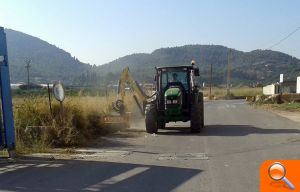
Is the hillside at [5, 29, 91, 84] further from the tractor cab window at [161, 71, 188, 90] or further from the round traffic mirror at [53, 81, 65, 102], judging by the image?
the round traffic mirror at [53, 81, 65, 102]

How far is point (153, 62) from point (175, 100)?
107 metres

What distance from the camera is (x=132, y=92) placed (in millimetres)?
27594

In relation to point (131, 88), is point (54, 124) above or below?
below

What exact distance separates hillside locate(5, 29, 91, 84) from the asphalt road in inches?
3304

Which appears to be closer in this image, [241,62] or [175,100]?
[175,100]

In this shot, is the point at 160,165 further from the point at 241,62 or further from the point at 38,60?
the point at 241,62

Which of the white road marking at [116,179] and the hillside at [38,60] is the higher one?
the hillside at [38,60]

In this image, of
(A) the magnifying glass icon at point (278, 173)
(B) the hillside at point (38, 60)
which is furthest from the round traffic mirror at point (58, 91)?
(B) the hillside at point (38, 60)

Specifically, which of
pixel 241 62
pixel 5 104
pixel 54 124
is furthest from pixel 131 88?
pixel 241 62

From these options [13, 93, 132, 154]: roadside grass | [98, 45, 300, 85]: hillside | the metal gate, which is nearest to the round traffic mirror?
[13, 93, 132, 154]: roadside grass

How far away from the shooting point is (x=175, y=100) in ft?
68.0

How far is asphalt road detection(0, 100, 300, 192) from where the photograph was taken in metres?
9.84

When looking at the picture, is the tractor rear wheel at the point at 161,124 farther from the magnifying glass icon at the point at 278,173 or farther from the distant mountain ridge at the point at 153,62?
the distant mountain ridge at the point at 153,62

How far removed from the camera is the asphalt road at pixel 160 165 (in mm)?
9844
